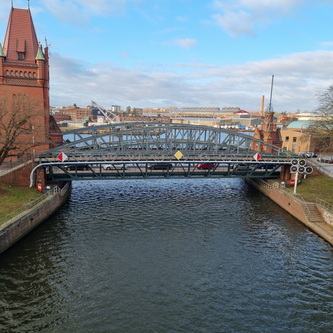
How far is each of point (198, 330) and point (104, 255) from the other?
1192 centimetres

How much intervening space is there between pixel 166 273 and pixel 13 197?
70.2ft

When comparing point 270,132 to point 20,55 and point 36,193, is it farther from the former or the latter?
point 20,55

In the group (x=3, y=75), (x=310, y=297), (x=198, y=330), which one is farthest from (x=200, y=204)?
(x=3, y=75)

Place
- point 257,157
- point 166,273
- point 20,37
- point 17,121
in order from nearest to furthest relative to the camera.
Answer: point 166,273 → point 17,121 → point 257,157 → point 20,37

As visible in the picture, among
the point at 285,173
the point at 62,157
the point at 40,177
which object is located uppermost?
the point at 62,157

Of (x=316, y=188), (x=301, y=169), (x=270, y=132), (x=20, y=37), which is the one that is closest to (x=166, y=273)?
(x=301, y=169)

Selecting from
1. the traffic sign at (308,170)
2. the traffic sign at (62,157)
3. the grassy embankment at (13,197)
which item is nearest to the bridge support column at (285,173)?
the traffic sign at (308,170)

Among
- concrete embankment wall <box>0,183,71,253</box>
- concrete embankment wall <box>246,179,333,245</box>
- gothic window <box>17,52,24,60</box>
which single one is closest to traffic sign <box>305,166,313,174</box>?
concrete embankment wall <box>246,179,333,245</box>

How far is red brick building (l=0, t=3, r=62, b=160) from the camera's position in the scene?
1689 inches

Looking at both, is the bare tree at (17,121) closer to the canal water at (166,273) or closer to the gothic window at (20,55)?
the gothic window at (20,55)

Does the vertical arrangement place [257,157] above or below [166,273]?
above

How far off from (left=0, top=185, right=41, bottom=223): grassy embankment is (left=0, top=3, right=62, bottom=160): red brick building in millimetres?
6660

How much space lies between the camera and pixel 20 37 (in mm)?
45438

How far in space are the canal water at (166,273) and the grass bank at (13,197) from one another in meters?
3.57
